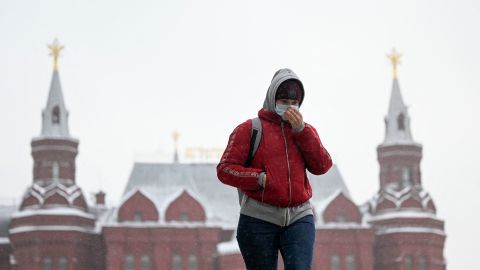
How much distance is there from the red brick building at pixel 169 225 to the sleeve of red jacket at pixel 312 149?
5563 centimetres

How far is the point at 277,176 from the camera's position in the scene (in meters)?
6.46

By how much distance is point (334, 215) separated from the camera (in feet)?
214

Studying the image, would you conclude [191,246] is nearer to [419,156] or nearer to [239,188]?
[419,156]

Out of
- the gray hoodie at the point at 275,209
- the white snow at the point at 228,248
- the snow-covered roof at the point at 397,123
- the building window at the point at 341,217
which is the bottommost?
the gray hoodie at the point at 275,209

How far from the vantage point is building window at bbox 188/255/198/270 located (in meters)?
63.5

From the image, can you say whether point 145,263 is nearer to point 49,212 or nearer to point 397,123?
point 49,212

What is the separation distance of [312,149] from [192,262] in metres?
57.6

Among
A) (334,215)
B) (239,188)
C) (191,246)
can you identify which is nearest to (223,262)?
(191,246)

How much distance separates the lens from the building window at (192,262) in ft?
208

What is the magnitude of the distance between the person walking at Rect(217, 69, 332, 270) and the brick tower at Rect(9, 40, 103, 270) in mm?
55668

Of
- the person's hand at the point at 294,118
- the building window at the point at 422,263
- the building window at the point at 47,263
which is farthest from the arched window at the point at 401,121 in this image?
the person's hand at the point at 294,118

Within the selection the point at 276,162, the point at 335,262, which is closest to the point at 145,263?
the point at 335,262

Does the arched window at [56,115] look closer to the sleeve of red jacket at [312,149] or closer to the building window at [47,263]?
the building window at [47,263]

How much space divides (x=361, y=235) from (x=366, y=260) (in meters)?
1.44
